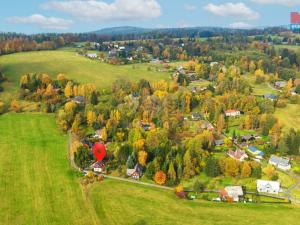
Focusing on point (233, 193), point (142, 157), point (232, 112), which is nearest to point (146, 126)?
point (142, 157)

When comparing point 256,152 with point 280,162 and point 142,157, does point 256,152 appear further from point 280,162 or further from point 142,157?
point 142,157

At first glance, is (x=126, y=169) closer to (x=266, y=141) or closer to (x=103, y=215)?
(x=103, y=215)

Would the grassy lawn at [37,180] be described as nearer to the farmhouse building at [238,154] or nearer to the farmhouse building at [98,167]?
the farmhouse building at [98,167]

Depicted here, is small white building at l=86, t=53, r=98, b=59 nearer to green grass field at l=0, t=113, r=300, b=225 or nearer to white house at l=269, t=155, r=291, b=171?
green grass field at l=0, t=113, r=300, b=225

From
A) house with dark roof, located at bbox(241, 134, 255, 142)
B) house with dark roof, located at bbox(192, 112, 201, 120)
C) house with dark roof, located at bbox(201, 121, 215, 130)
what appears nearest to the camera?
house with dark roof, located at bbox(241, 134, 255, 142)

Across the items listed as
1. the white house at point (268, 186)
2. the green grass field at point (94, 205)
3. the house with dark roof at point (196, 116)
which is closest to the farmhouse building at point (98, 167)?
the green grass field at point (94, 205)

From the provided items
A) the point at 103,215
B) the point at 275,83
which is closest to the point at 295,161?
the point at 103,215

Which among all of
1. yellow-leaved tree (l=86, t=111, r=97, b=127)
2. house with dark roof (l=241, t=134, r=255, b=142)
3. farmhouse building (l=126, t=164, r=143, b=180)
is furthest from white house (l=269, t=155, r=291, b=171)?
yellow-leaved tree (l=86, t=111, r=97, b=127)

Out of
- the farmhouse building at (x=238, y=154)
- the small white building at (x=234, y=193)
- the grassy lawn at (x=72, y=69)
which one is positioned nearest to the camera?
the small white building at (x=234, y=193)
